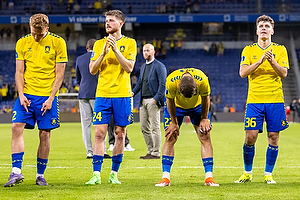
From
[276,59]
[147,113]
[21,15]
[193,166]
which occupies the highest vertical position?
[21,15]

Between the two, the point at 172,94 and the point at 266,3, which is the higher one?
the point at 266,3

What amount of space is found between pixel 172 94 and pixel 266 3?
35362 millimetres

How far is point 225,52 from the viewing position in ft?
132

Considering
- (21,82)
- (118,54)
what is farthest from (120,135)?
(21,82)

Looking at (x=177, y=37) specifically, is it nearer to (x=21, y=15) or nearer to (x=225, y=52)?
(x=225, y=52)

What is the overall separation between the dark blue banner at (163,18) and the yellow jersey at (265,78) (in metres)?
30.6

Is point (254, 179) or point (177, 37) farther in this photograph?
point (177, 37)

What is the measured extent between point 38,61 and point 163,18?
3173cm

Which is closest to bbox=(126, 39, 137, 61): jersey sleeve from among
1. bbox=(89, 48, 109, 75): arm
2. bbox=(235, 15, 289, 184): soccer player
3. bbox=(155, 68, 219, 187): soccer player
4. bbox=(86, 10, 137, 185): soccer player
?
bbox=(86, 10, 137, 185): soccer player

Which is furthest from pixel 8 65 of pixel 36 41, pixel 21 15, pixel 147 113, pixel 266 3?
pixel 36 41

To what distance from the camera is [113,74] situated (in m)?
6.65

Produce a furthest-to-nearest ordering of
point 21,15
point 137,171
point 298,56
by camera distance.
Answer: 1. point 298,56
2. point 21,15
3. point 137,171

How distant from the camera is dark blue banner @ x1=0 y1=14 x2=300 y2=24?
37.1 metres

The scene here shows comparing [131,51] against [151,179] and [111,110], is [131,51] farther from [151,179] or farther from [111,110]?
[151,179]
